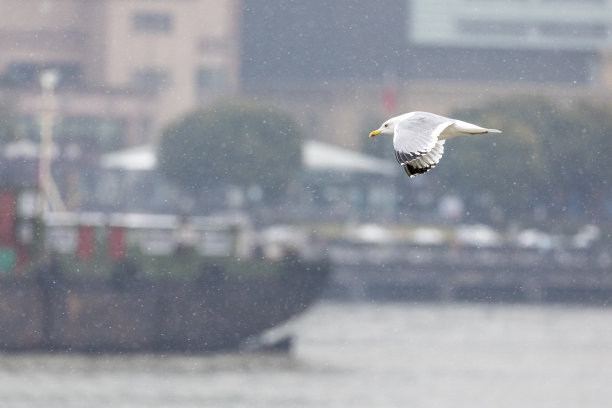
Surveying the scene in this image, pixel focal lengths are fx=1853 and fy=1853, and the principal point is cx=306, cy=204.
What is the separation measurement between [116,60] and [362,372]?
34416 millimetres

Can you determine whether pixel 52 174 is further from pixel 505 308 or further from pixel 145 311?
pixel 145 311

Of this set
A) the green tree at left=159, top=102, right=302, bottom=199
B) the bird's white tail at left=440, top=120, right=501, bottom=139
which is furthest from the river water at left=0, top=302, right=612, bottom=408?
the green tree at left=159, top=102, right=302, bottom=199

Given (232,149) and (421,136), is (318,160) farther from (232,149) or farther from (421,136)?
(421,136)

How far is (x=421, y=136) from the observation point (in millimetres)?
9156

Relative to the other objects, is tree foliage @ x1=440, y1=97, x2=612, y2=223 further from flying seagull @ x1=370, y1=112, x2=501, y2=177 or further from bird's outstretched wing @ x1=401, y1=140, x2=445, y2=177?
bird's outstretched wing @ x1=401, y1=140, x2=445, y2=177

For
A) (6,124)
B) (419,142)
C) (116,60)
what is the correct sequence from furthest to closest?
1. (116,60)
2. (6,124)
3. (419,142)

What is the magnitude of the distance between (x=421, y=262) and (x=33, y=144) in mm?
15772

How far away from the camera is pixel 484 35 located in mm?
72438

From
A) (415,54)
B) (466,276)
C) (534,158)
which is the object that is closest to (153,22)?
(415,54)

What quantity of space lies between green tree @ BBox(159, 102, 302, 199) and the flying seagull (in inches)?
1772

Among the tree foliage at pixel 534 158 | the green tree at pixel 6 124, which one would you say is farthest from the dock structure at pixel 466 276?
the green tree at pixel 6 124

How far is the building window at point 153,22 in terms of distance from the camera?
6275 cm

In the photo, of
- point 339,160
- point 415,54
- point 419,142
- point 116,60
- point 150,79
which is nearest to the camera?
point 419,142

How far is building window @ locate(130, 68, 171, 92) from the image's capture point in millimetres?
62406
